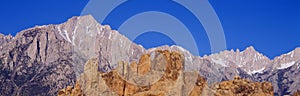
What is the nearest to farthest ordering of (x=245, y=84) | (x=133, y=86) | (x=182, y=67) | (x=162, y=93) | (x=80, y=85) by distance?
(x=162, y=93) → (x=133, y=86) → (x=182, y=67) → (x=80, y=85) → (x=245, y=84)

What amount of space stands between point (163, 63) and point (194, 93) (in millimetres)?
9083

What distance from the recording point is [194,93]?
11394 centimetres

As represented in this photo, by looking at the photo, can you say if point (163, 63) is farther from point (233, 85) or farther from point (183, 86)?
point (233, 85)

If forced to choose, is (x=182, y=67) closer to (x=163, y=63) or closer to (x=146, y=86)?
(x=163, y=63)

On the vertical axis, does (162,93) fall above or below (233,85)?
below

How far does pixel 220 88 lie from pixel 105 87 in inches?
1274

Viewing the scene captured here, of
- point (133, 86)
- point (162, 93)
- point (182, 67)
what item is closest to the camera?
point (162, 93)

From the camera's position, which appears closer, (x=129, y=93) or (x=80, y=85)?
(x=129, y=93)

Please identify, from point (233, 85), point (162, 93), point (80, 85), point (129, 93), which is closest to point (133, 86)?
point (129, 93)

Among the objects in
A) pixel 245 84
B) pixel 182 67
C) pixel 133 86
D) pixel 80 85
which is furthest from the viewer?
pixel 245 84

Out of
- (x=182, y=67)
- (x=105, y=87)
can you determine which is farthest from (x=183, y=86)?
(x=105, y=87)

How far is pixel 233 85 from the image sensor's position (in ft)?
492

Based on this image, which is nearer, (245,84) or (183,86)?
(183,86)

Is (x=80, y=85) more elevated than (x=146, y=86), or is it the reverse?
(x=80, y=85)
